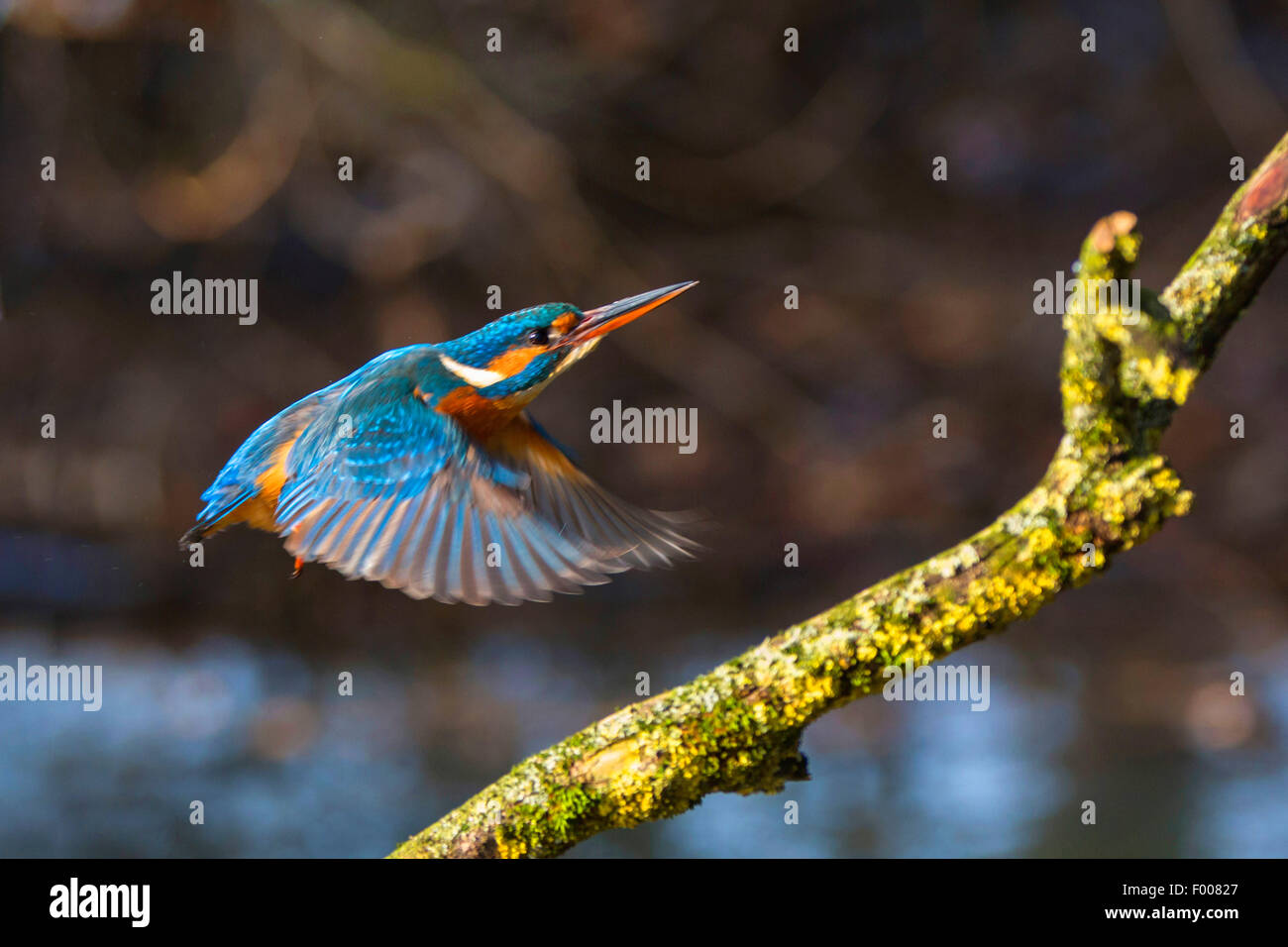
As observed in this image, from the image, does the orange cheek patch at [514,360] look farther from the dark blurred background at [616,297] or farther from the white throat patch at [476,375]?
the dark blurred background at [616,297]

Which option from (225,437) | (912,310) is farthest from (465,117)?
(912,310)

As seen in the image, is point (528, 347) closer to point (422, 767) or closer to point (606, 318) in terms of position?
point (606, 318)

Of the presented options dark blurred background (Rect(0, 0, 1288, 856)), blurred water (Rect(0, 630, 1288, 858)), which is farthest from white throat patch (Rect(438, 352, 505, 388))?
dark blurred background (Rect(0, 0, 1288, 856))

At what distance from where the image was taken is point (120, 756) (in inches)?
161

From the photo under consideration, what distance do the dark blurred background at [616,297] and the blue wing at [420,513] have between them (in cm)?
288

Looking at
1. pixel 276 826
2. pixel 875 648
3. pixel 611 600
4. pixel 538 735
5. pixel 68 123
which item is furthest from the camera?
pixel 611 600

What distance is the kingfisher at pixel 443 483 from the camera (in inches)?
47.9

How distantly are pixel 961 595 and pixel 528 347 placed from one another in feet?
1.75

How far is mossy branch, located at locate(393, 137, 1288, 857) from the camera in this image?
1.12m

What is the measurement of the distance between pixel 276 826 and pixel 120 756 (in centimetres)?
90

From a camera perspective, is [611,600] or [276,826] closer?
[276,826]

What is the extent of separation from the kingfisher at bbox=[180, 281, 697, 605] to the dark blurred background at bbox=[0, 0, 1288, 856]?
281 centimetres

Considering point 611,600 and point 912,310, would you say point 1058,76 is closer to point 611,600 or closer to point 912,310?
point 912,310

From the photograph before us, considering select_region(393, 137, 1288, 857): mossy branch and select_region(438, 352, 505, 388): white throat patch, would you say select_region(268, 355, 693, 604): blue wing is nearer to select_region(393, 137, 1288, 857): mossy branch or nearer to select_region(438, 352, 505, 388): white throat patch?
select_region(438, 352, 505, 388): white throat patch
